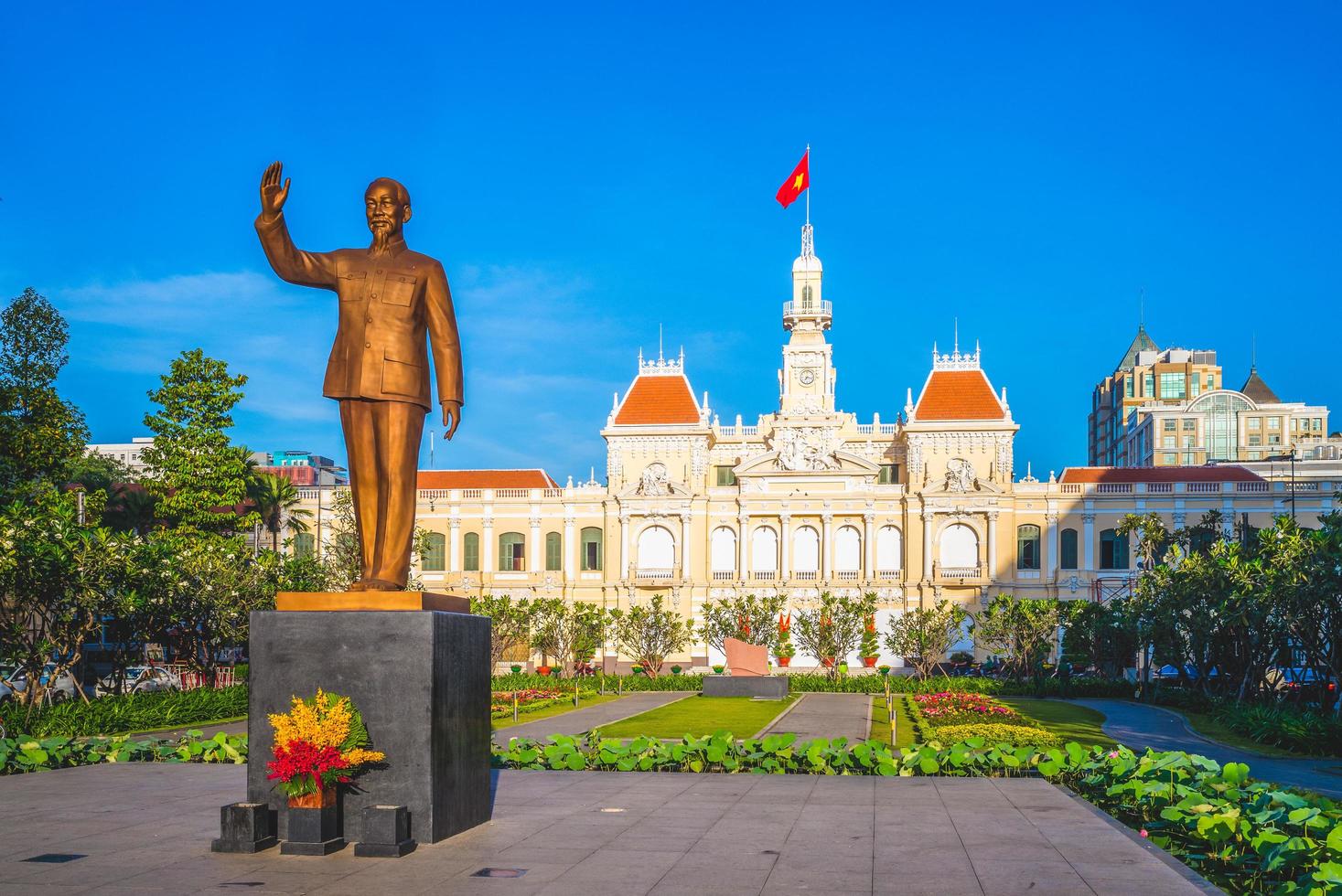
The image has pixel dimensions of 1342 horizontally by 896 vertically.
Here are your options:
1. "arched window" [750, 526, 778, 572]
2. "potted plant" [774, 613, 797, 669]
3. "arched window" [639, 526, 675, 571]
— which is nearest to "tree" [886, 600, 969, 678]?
"potted plant" [774, 613, 797, 669]

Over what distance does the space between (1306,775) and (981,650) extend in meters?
39.5

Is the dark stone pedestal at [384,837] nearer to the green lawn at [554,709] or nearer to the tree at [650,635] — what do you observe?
the green lawn at [554,709]

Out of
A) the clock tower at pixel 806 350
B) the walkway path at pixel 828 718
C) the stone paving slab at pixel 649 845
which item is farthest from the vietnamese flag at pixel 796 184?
the stone paving slab at pixel 649 845

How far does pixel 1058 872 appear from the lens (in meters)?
10.0

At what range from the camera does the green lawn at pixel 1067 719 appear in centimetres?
2764

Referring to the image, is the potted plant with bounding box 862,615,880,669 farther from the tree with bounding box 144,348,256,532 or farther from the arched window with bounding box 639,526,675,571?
the tree with bounding box 144,348,256,532

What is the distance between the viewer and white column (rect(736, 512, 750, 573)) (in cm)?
6575

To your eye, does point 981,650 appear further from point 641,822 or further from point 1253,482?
point 641,822

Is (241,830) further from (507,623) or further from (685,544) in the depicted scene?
(685,544)

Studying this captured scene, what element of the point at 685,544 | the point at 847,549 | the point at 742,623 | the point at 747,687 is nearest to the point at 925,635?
the point at 742,623

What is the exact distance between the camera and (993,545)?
63.8 meters

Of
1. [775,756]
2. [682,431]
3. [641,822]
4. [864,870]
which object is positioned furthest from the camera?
[682,431]

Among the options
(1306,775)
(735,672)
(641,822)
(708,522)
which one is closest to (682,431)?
(708,522)

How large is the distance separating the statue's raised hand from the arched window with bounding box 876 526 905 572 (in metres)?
56.0
